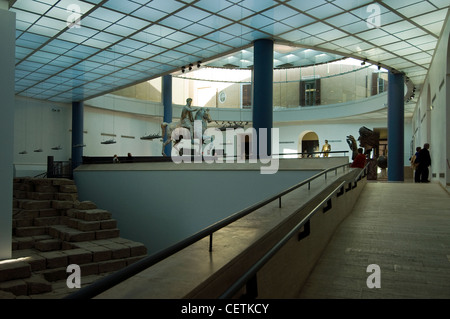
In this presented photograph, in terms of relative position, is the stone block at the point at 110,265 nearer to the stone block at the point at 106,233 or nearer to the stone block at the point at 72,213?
the stone block at the point at 106,233

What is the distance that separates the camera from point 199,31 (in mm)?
14039

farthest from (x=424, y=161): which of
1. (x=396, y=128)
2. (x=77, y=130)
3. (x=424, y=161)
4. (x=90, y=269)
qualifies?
(x=77, y=130)

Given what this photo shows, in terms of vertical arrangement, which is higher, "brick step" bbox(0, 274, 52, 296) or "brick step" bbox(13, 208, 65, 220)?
"brick step" bbox(13, 208, 65, 220)

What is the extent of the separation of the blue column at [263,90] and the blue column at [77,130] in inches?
580

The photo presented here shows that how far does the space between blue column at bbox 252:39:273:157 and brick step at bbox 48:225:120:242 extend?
620 cm

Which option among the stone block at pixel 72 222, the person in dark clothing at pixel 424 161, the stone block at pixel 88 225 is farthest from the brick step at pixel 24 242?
the person in dark clothing at pixel 424 161

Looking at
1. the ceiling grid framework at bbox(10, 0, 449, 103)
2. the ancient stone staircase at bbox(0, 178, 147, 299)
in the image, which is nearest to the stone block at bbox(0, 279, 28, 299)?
the ancient stone staircase at bbox(0, 178, 147, 299)

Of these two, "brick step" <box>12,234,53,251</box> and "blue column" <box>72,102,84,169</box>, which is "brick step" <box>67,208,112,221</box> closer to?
"brick step" <box>12,234,53,251</box>

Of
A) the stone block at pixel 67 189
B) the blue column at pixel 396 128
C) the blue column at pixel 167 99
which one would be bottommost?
the stone block at pixel 67 189

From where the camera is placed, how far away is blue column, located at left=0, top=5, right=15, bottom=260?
7867 mm

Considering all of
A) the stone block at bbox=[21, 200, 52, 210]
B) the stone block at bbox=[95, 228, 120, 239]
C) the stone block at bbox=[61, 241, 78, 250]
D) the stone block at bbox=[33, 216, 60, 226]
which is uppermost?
the stone block at bbox=[21, 200, 52, 210]

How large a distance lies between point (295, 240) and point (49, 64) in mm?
17579

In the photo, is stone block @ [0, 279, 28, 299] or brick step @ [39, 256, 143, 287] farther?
→ brick step @ [39, 256, 143, 287]

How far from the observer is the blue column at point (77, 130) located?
82.0ft
